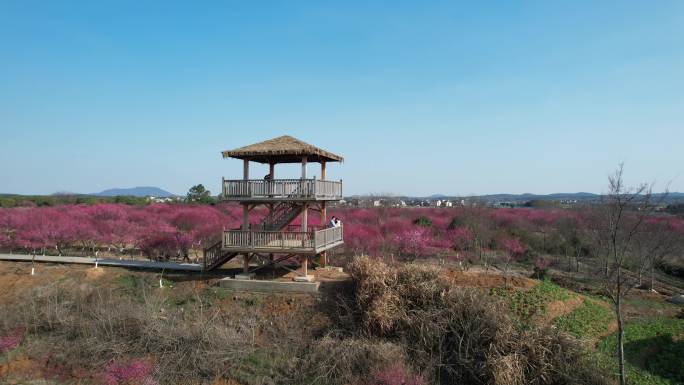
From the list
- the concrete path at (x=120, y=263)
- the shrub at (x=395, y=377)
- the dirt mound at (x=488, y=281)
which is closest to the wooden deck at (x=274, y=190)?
the concrete path at (x=120, y=263)

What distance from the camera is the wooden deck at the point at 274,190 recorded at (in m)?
20.4

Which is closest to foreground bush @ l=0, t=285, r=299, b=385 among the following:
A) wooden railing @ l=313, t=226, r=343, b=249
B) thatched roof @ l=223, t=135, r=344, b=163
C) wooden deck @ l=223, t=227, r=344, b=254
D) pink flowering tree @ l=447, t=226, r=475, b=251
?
wooden deck @ l=223, t=227, r=344, b=254

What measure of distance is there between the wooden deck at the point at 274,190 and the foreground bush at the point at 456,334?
4.75 m

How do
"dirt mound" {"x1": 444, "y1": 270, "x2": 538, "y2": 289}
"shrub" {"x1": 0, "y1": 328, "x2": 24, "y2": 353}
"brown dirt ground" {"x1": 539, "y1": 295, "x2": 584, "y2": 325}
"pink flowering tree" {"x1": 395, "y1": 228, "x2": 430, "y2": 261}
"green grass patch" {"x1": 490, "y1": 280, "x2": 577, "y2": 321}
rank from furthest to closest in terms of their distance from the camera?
"pink flowering tree" {"x1": 395, "y1": 228, "x2": 430, "y2": 261} → "dirt mound" {"x1": 444, "y1": 270, "x2": 538, "y2": 289} → "shrub" {"x1": 0, "y1": 328, "x2": 24, "y2": 353} → "green grass patch" {"x1": 490, "y1": 280, "x2": 577, "y2": 321} → "brown dirt ground" {"x1": 539, "y1": 295, "x2": 584, "y2": 325}

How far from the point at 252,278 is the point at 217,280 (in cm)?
197

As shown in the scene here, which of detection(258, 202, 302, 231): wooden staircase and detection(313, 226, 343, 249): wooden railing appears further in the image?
detection(258, 202, 302, 231): wooden staircase

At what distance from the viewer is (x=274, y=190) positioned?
68.0 feet

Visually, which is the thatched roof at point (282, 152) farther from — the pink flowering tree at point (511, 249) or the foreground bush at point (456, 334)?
the pink flowering tree at point (511, 249)

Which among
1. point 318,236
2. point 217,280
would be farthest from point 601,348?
point 217,280

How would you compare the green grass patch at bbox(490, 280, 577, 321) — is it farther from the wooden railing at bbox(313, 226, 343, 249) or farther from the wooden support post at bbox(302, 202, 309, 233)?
the wooden support post at bbox(302, 202, 309, 233)

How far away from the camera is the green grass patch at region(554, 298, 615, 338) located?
16000 mm

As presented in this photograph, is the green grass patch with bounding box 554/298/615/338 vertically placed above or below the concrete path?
below

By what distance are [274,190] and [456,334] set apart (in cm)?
1088

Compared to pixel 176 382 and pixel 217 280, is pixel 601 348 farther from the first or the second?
pixel 217 280
